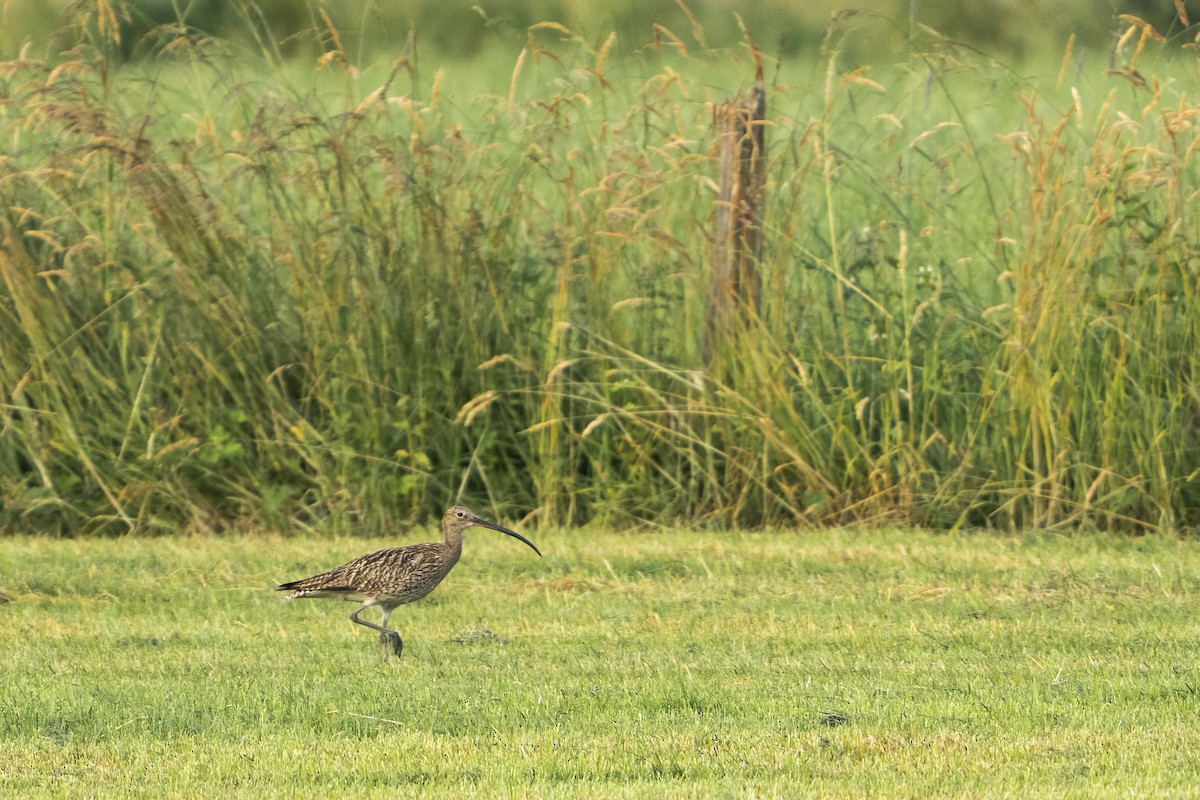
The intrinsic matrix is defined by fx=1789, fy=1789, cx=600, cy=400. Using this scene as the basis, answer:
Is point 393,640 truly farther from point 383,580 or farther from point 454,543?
point 454,543

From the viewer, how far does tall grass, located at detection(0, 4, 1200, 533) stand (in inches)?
369

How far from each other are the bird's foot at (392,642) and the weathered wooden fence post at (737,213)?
370 centimetres

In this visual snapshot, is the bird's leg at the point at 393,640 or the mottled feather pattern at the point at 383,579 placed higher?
the mottled feather pattern at the point at 383,579

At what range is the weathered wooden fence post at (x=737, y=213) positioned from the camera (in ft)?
32.0

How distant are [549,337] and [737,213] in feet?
4.08

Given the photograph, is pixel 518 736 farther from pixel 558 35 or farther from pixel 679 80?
pixel 558 35

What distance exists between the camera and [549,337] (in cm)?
995

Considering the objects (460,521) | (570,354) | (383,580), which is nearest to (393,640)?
(383,580)

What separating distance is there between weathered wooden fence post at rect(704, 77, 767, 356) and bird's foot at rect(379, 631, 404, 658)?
12.1 feet

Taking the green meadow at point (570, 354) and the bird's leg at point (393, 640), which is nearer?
the bird's leg at point (393, 640)

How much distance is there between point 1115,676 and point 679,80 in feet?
16.2

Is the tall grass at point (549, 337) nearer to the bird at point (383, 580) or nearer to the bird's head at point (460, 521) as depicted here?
the bird's head at point (460, 521)

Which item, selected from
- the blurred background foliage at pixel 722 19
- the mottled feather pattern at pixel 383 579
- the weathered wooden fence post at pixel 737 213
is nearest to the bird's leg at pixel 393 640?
the mottled feather pattern at pixel 383 579

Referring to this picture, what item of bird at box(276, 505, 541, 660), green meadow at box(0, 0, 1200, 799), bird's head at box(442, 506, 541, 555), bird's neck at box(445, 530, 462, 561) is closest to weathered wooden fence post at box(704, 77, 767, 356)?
green meadow at box(0, 0, 1200, 799)
